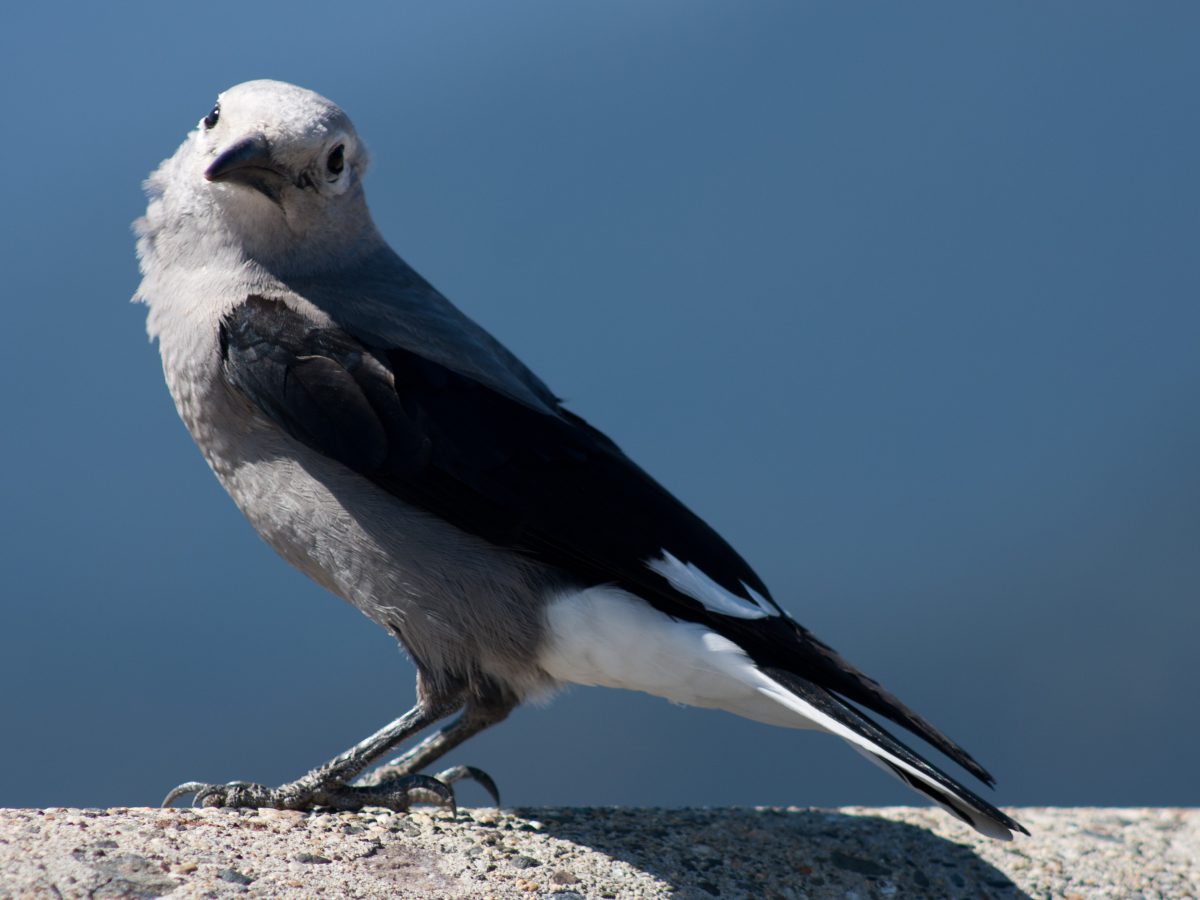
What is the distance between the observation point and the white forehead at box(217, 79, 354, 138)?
119 inches

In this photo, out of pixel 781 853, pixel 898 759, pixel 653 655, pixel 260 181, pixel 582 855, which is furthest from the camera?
pixel 781 853

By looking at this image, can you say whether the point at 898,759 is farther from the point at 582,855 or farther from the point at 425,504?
the point at 425,504

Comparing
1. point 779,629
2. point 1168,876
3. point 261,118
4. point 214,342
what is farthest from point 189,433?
point 1168,876

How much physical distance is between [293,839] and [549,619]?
0.70 metres

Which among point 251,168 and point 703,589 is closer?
point 703,589

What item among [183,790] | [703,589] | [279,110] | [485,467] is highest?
[279,110]

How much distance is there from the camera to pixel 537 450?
294cm

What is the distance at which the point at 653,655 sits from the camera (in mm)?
2820

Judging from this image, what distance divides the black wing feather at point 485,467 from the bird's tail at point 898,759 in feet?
0.36

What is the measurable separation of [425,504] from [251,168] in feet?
2.88

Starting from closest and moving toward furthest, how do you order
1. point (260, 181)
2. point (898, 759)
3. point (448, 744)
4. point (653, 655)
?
point (898, 759)
point (653, 655)
point (260, 181)
point (448, 744)

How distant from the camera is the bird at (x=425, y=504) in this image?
9.28 ft

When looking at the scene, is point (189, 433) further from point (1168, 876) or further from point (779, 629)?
point (1168, 876)

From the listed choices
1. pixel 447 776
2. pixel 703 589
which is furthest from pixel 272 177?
pixel 447 776
